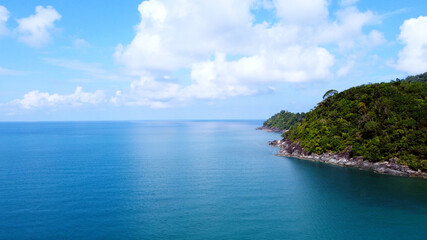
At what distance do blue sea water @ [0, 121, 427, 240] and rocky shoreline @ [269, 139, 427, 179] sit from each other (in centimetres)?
367

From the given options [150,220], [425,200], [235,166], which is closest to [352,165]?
[425,200]

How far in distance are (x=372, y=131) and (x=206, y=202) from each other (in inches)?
2354

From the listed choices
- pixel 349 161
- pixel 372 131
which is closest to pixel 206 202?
pixel 349 161

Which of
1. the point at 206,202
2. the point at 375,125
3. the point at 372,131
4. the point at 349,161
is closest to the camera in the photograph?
the point at 206,202

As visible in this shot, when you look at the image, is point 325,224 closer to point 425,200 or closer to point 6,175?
point 425,200

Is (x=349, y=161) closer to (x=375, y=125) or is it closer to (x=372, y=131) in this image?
(x=372, y=131)

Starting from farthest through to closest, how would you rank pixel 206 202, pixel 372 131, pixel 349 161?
pixel 349 161, pixel 372 131, pixel 206 202

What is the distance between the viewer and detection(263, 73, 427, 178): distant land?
73500 millimetres

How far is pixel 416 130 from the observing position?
75500 mm

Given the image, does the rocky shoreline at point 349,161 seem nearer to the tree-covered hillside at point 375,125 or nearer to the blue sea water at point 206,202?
the tree-covered hillside at point 375,125

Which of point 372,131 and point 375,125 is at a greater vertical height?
point 375,125

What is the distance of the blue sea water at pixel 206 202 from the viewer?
132ft

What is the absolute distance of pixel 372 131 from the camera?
82.1 metres

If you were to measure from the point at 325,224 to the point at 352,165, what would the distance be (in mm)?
46499
